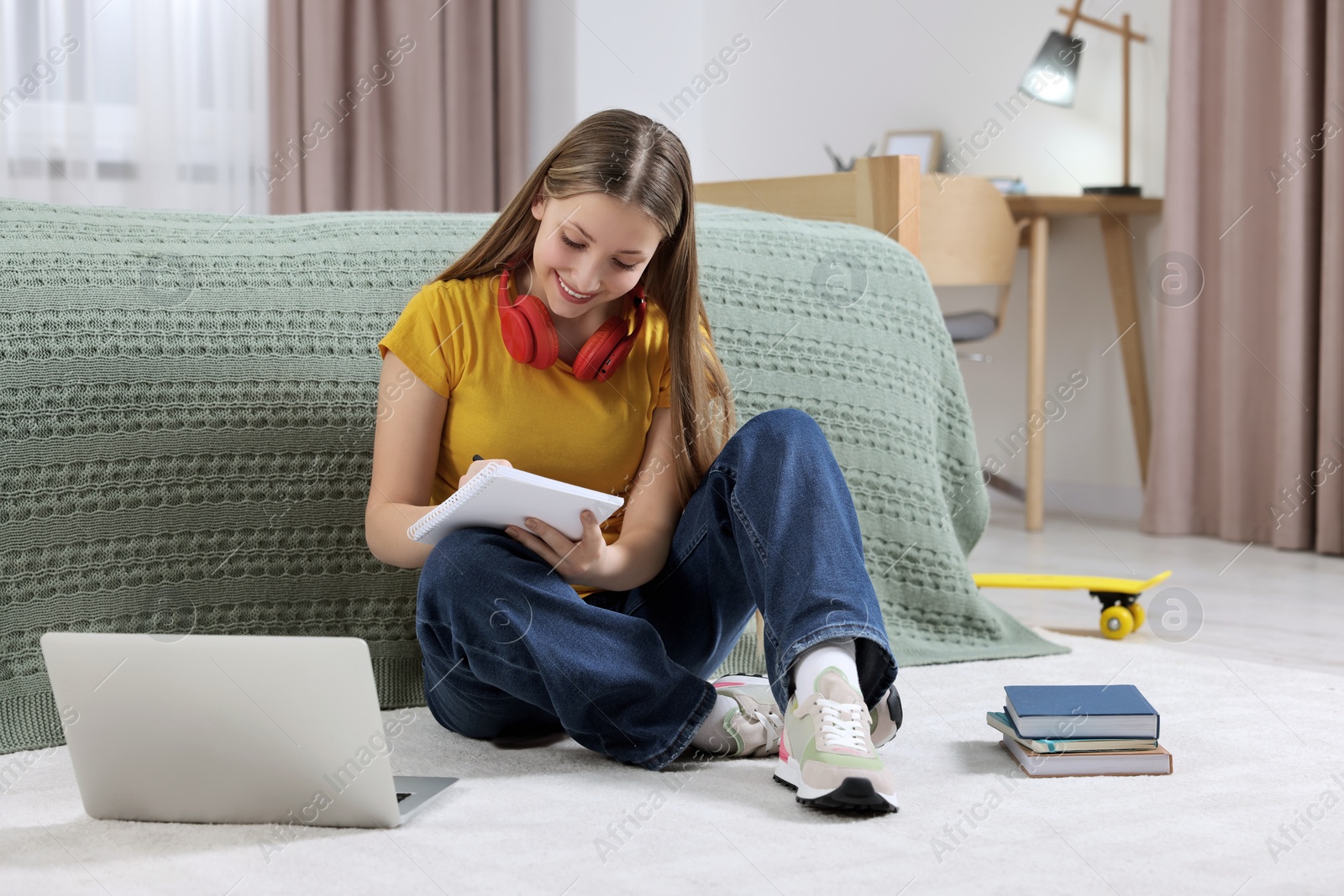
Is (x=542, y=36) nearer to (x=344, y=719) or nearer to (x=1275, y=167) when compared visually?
(x=1275, y=167)

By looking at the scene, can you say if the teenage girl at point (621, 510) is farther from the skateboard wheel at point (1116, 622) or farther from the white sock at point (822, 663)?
the skateboard wheel at point (1116, 622)

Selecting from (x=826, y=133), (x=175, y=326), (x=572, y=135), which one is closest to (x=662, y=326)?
(x=572, y=135)

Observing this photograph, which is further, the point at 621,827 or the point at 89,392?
the point at 89,392

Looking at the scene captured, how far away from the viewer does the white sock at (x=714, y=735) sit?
3.58 ft

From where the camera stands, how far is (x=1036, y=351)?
9.07ft

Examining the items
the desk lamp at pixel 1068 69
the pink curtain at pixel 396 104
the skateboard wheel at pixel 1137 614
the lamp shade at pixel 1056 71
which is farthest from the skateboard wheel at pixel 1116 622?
the pink curtain at pixel 396 104

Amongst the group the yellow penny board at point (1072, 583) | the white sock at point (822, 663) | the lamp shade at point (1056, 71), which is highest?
the lamp shade at point (1056, 71)

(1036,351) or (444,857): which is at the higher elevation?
(1036,351)

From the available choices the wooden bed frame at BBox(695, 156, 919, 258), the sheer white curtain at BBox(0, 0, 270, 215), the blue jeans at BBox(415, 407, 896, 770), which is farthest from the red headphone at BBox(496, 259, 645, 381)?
the sheer white curtain at BBox(0, 0, 270, 215)

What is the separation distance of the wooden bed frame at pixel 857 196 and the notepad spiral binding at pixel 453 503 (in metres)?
0.93

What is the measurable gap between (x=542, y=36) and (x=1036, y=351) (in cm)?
155

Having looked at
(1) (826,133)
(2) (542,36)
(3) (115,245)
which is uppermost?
(2) (542,36)

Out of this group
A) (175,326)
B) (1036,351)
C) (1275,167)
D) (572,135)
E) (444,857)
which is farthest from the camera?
(1036,351)

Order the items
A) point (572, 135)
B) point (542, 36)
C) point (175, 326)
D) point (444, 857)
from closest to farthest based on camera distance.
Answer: point (444, 857)
point (572, 135)
point (175, 326)
point (542, 36)
